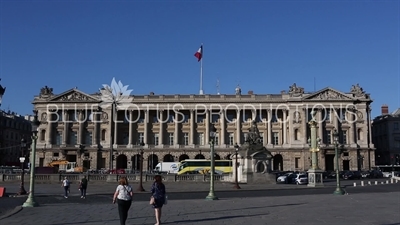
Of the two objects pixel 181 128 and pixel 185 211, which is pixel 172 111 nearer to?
pixel 181 128

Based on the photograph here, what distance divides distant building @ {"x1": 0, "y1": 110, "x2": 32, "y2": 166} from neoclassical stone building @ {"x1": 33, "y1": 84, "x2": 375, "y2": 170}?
17.7 meters

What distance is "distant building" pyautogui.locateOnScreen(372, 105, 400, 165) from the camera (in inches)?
4331

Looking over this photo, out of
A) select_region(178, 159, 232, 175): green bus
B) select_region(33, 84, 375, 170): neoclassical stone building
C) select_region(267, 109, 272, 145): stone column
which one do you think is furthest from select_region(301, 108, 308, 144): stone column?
select_region(178, 159, 232, 175): green bus

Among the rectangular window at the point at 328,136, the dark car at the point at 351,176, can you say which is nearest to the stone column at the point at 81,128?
the rectangular window at the point at 328,136

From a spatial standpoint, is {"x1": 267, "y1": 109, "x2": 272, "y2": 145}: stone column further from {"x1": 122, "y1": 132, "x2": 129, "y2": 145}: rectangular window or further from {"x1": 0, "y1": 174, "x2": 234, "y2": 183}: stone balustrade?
{"x1": 0, "y1": 174, "x2": 234, "y2": 183}: stone balustrade

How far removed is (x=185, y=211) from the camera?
65.3ft

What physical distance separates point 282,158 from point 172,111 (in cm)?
2641

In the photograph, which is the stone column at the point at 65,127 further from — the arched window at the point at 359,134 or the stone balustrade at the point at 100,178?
the arched window at the point at 359,134

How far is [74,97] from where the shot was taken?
10231 cm

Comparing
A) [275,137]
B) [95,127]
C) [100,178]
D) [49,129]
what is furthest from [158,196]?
[49,129]

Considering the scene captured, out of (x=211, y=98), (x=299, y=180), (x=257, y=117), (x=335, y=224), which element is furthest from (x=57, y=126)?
(x=335, y=224)

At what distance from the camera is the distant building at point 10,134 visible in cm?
11362

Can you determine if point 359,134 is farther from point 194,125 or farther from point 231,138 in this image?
point 194,125

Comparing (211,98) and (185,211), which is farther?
(211,98)
